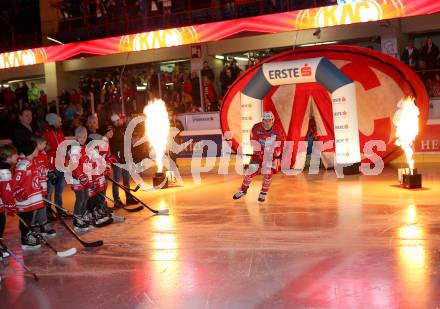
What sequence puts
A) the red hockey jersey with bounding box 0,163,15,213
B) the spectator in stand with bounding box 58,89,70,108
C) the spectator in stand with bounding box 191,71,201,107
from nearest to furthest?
Result: 1. the red hockey jersey with bounding box 0,163,15,213
2. the spectator in stand with bounding box 191,71,201,107
3. the spectator in stand with bounding box 58,89,70,108

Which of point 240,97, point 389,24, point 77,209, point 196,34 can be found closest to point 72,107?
point 196,34

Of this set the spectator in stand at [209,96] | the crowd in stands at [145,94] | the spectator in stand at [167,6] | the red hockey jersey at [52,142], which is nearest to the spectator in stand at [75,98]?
the crowd in stands at [145,94]

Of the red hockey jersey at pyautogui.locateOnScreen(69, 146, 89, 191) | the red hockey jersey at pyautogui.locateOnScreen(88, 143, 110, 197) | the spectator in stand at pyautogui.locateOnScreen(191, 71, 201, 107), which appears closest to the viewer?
the red hockey jersey at pyautogui.locateOnScreen(69, 146, 89, 191)

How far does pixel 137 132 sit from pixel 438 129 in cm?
759

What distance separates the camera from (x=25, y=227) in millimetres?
8398

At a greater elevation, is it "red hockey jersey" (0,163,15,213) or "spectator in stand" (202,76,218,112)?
"spectator in stand" (202,76,218,112)

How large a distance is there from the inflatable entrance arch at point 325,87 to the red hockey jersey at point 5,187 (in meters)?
7.88

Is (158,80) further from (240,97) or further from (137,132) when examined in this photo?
(137,132)

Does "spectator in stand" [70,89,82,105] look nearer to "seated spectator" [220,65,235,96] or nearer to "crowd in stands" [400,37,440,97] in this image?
"seated spectator" [220,65,235,96]

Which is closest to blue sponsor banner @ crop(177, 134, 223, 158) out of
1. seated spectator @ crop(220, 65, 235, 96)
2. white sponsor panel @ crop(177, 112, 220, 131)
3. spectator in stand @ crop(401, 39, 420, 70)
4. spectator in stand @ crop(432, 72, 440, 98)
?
white sponsor panel @ crop(177, 112, 220, 131)

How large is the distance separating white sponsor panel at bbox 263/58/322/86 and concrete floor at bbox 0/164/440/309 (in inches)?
152

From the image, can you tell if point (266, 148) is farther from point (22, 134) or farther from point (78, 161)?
point (22, 134)

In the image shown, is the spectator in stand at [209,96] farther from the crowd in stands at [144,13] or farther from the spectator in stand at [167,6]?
the spectator in stand at [167,6]

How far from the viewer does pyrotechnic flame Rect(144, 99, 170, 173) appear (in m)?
13.6
